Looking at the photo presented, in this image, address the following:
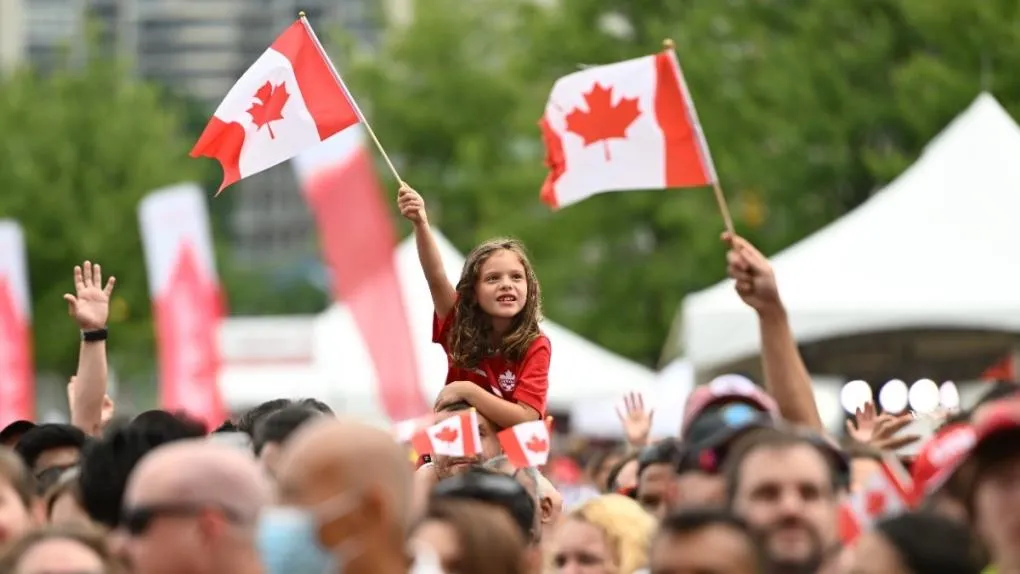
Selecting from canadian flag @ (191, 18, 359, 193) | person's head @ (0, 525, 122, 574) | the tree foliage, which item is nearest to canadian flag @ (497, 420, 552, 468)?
canadian flag @ (191, 18, 359, 193)

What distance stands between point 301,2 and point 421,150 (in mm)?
115617

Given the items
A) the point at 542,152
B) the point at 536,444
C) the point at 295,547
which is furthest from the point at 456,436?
the point at 542,152

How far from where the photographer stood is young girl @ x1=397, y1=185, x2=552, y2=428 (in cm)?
827

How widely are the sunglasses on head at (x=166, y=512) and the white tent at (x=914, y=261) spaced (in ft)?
38.9

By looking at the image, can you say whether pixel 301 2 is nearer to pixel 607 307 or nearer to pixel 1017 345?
pixel 607 307

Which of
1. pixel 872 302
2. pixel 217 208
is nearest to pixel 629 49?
pixel 872 302

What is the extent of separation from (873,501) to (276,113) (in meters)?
4.44

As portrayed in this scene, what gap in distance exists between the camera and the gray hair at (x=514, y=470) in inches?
316

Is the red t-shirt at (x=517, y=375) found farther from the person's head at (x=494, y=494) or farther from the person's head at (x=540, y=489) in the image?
the person's head at (x=494, y=494)

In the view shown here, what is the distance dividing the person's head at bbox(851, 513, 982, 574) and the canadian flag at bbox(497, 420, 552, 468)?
113 inches

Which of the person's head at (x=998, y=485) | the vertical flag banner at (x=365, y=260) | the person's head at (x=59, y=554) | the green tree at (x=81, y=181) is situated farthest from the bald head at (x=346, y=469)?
the green tree at (x=81, y=181)

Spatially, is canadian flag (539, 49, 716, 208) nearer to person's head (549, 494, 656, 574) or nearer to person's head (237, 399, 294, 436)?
person's head (237, 399, 294, 436)

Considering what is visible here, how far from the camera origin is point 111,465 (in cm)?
661

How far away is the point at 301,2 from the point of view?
15225 cm
